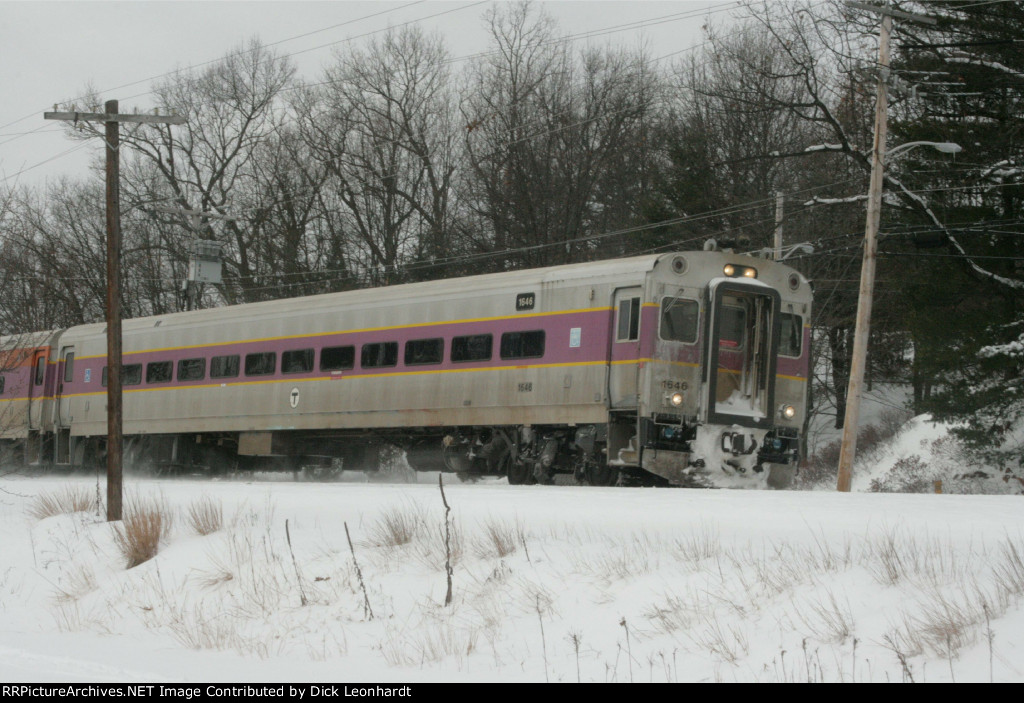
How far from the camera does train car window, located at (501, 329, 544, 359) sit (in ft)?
57.9

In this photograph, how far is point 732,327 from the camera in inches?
672

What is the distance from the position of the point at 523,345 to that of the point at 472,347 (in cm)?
112

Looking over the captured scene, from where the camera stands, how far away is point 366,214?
146 feet

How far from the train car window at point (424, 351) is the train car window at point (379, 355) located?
0.35m

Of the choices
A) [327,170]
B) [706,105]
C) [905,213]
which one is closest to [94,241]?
[327,170]

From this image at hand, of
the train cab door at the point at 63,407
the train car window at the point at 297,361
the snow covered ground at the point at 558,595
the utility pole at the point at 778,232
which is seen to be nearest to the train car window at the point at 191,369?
the train car window at the point at 297,361

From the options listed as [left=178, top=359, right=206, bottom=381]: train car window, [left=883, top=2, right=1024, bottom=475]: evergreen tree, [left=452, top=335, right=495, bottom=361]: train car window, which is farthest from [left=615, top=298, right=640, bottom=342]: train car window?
[left=178, top=359, right=206, bottom=381]: train car window

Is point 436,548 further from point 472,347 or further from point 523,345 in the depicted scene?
point 472,347

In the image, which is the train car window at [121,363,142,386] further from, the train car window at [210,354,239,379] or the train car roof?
the train car window at [210,354,239,379]

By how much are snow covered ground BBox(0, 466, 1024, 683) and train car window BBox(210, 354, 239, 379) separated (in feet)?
32.9

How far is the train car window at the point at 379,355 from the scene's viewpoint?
20094 mm

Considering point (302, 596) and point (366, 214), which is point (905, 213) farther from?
point (366, 214)

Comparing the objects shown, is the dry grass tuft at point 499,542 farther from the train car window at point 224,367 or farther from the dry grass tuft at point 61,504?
the train car window at point 224,367
